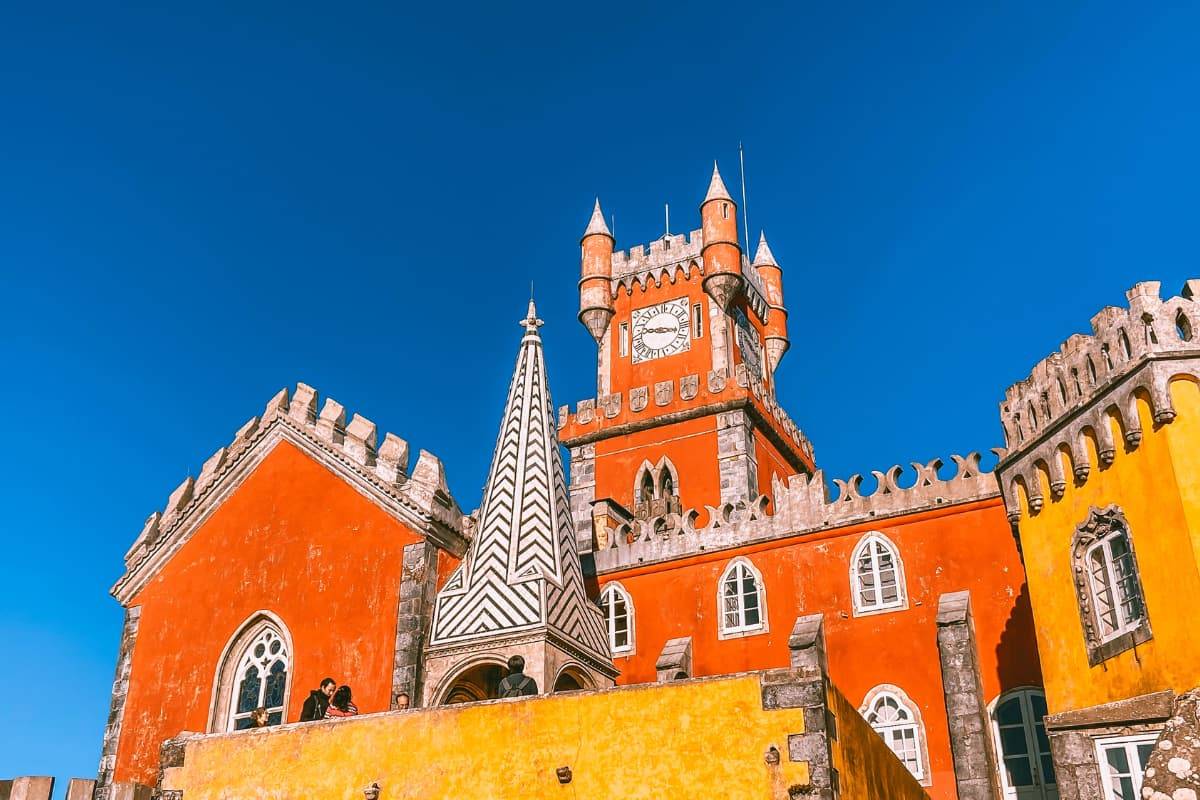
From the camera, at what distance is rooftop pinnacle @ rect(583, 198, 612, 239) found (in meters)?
43.9

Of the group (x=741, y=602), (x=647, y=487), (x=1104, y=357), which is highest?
(x=647, y=487)

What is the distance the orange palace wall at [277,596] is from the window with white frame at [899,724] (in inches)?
341

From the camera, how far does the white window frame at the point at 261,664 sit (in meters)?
21.4

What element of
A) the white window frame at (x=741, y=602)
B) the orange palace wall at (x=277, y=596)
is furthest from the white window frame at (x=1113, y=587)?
the orange palace wall at (x=277, y=596)

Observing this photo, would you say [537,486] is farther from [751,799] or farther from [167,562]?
[167,562]

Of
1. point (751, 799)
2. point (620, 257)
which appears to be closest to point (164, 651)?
point (751, 799)

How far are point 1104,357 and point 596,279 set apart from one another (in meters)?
28.8

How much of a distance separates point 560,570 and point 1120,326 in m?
8.70

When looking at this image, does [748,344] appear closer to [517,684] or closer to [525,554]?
[525,554]

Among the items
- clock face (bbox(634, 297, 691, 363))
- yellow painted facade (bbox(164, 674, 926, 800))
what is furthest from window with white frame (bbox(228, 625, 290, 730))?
clock face (bbox(634, 297, 691, 363))

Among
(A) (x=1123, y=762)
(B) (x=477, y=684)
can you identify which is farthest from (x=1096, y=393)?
(B) (x=477, y=684)

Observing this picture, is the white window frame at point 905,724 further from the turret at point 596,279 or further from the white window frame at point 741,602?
the turret at point 596,279

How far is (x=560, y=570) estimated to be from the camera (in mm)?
17172

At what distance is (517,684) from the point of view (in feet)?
46.5
